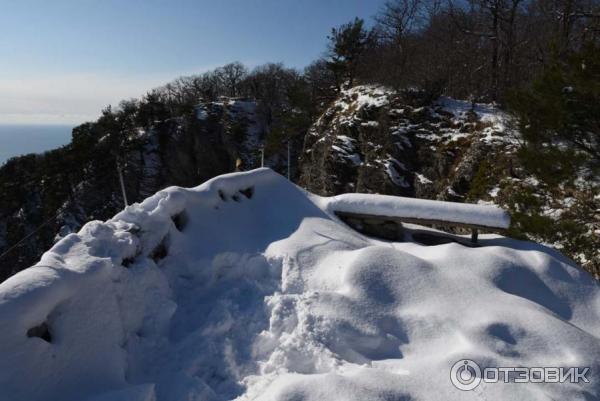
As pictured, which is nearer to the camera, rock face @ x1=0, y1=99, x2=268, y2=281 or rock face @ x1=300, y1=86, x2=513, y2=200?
rock face @ x1=300, y1=86, x2=513, y2=200

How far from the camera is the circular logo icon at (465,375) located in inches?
109

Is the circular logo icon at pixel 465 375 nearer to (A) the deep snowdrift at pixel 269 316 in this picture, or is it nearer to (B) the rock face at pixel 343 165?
(A) the deep snowdrift at pixel 269 316

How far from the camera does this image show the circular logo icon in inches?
109

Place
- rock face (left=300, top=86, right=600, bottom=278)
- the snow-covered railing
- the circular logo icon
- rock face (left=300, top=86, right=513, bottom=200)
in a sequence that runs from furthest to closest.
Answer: rock face (left=300, top=86, right=513, bottom=200) < rock face (left=300, top=86, right=600, bottom=278) < the snow-covered railing < the circular logo icon

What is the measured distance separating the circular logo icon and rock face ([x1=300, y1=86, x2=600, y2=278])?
6475mm

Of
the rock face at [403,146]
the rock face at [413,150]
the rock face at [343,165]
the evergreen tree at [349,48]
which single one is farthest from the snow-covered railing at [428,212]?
the evergreen tree at [349,48]

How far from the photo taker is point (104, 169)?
1160 inches

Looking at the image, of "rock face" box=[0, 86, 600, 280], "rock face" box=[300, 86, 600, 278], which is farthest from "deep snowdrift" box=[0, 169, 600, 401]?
"rock face" box=[300, 86, 600, 278]

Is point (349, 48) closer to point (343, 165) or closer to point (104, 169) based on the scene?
point (343, 165)

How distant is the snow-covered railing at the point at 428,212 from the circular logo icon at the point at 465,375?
356 centimetres

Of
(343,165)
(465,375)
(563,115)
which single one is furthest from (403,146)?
(465,375)

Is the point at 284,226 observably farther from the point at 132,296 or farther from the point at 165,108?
the point at 165,108

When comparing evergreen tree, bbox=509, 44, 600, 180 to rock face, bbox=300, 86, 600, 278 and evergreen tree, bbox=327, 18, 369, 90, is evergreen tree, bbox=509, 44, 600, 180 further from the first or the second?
evergreen tree, bbox=327, 18, 369, 90

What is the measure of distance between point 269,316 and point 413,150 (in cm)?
1515
